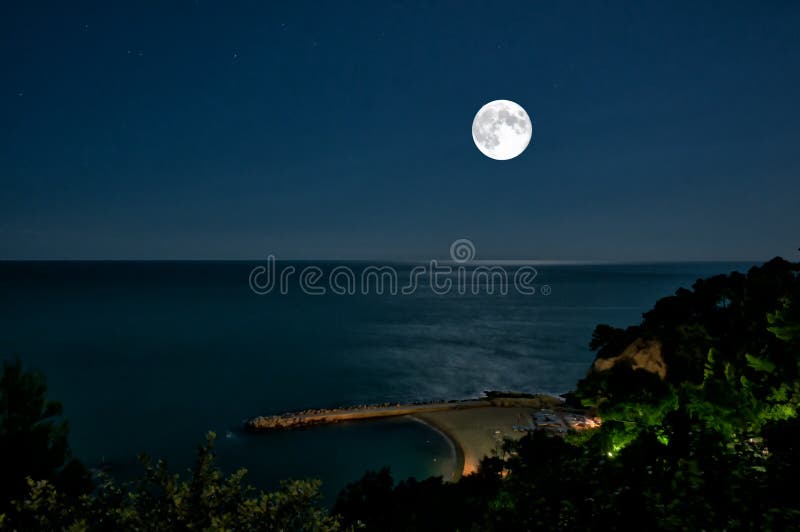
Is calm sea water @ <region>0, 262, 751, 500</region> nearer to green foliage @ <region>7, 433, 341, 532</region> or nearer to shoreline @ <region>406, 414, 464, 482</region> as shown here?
shoreline @ <region>406, 414, 464, 482</region>

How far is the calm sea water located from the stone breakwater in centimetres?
133

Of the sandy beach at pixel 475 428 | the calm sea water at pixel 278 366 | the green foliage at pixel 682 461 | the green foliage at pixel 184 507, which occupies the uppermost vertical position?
the green foliage at pixel 682 461

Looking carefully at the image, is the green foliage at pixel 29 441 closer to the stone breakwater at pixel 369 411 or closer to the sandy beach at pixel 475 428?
the sandy beach at pixel 475 428

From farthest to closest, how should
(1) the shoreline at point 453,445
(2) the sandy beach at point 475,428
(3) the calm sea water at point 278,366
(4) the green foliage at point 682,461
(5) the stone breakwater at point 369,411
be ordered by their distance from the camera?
(5) the stone breakwater at point 369,411
(3) the calm sea water at point 278,366
(2) the sandy beach at point 475,428
(1) the shoreline at point 453,445
(4) the green foliage at point 682,461

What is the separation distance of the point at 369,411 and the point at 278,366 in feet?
95.2

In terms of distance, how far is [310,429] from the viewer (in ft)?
126

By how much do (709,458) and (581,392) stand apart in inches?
205

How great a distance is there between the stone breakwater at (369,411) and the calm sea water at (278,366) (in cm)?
133

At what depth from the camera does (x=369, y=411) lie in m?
41.9

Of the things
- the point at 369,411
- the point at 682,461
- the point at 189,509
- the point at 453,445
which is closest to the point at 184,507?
the point at 189,509

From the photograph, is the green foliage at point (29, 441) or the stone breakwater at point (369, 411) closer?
the green foliage at point (29, 441)

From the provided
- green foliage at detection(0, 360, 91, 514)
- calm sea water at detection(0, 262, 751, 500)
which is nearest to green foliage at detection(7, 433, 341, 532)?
green foliage at detection(0, 360, 91, 514)

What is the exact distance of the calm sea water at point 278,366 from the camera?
116 feet

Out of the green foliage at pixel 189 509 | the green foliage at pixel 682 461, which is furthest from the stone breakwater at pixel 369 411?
the green foliage at pixel 189 509
